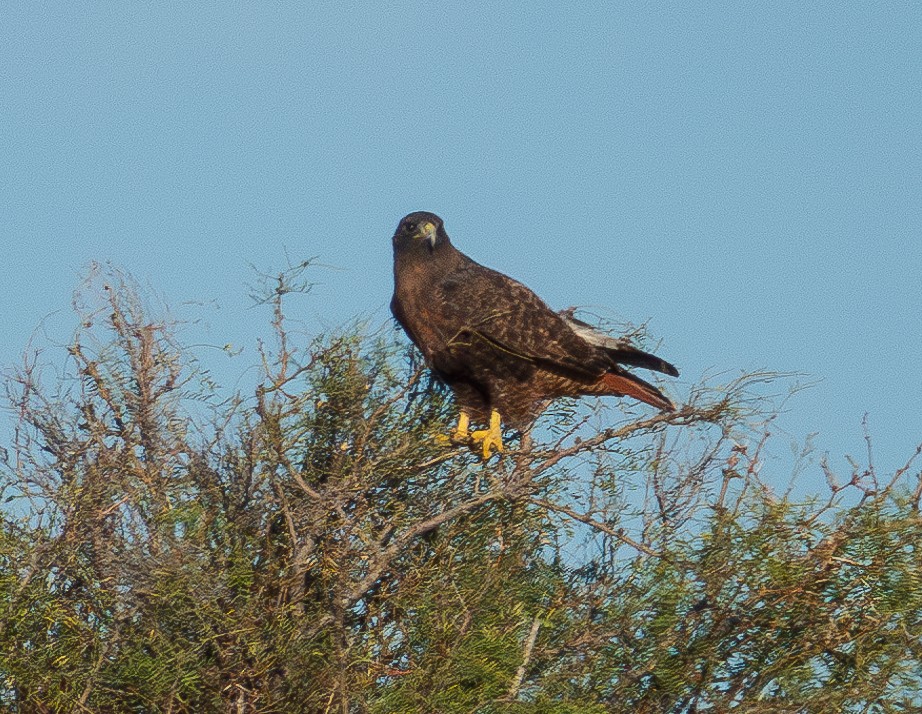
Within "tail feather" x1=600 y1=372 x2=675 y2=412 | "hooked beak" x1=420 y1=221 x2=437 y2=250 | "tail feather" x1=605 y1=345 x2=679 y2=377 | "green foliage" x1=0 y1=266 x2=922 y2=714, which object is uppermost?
"hooked beak" x1=420 y1=221 x2=437 y2=250

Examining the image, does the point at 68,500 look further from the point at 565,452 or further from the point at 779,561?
the point at 779,561

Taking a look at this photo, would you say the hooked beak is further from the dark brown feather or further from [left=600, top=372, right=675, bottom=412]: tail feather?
[left=600, top=372, right=675, bottom=412]: tail feather

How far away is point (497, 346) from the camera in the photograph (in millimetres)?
7371

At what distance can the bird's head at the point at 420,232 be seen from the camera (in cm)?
766

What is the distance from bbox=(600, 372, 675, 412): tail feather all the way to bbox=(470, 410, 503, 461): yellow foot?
676mm

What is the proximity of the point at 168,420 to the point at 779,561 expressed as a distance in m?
2.59

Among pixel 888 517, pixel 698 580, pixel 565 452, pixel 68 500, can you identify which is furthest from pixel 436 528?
pixel 888 517

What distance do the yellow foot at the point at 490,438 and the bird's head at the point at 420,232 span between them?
1113 millimetres

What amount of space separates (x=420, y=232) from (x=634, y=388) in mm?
1457

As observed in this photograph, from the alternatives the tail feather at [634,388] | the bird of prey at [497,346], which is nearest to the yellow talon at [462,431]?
the bird of prey at [497,346]

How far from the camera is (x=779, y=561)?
5.74 m

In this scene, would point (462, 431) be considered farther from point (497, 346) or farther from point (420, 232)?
point (420, 232)

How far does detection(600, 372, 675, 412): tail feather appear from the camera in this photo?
7.26m

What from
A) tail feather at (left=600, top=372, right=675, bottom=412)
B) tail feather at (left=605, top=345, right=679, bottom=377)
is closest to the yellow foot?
tail feather at (left=600, top=372, right=675, bottom=412)
